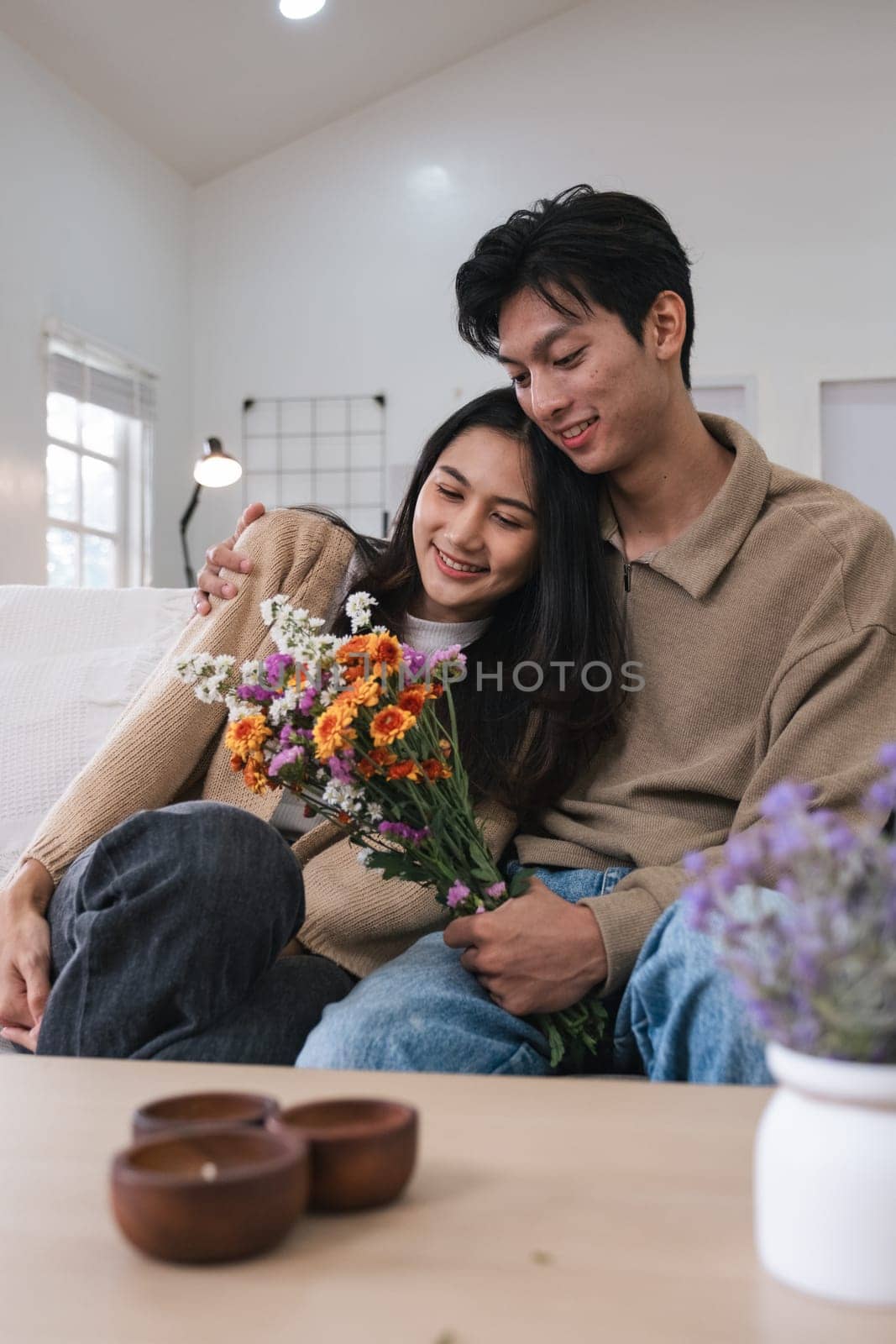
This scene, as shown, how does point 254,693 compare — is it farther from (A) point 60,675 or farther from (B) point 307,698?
(A) point 60,675

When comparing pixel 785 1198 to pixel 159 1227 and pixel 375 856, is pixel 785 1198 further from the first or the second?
pixel 375 856

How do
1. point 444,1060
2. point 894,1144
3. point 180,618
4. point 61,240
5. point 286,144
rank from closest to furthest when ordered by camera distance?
point 894,1144 < point 444,1060 < point 180,618 < point 61,240 < point 286,144

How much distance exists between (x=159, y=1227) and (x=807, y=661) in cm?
111

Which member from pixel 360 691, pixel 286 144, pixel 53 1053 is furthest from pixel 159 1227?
pixel 286 144

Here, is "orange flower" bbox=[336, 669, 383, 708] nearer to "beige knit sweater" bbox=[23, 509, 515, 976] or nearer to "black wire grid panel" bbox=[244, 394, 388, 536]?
"beige knit sweater" bbox=[23, 509, 515, 976]

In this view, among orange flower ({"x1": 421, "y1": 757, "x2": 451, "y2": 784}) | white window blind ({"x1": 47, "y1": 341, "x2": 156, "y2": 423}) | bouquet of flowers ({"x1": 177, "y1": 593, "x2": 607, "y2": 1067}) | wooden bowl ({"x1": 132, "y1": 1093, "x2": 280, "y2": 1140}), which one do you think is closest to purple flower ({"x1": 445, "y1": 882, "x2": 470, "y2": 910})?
bouquet of flowers ({"x1": 177, "y1": 593, "x2": 607, "y2": 1067})

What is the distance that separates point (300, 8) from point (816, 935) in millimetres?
5261

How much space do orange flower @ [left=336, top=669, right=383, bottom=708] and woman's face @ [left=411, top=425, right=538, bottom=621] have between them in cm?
57

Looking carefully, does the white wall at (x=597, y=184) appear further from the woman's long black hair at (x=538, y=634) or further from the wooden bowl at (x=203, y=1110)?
the wooden bowl at (x=203, y=1110)

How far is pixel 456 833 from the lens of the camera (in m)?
1.35

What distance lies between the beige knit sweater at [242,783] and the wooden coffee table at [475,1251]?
28.2 inches

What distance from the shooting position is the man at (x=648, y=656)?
1332 millimetres

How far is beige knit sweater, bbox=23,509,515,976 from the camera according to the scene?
1.59 metres

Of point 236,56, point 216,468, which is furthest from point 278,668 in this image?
point 236,56
